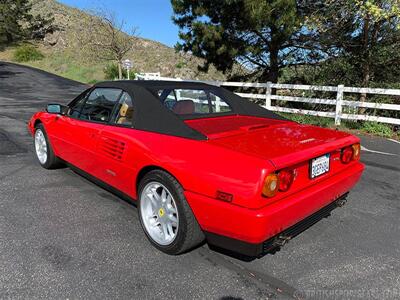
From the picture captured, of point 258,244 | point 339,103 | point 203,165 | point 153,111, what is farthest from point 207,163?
point 339,103

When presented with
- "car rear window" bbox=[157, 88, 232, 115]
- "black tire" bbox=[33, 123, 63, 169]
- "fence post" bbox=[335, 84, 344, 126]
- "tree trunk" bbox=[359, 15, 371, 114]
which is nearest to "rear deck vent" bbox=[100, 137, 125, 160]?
"car rear window" bbox=[157, 88, 232, 115]

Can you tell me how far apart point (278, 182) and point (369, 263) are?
1.16 metres

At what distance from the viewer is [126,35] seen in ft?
107

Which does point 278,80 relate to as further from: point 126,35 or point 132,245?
point 126,35

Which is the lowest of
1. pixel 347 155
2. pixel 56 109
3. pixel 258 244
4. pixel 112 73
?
pixel 258 244

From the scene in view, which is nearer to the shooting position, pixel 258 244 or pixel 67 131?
pixel 258 244

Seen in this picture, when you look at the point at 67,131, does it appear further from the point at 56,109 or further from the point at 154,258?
the point at 154,258

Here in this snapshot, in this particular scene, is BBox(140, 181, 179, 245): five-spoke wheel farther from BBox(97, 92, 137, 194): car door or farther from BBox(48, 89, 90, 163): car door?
→ BBox(48, 89, 90, 163): car door

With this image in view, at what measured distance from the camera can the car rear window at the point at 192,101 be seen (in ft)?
11.7

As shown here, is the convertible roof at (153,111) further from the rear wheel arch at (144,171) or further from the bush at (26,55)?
the bush at (26,55)

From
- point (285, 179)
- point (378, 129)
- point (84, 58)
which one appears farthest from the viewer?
point (84, 58)

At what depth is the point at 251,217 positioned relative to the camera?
233cm

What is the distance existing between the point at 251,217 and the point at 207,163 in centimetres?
51

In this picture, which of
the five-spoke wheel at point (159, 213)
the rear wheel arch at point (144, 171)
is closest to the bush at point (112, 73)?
the rear wheel arch at point (144, 171)
